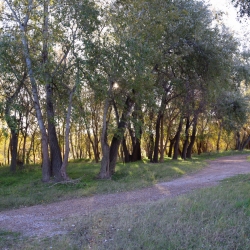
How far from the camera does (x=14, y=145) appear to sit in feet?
67.9

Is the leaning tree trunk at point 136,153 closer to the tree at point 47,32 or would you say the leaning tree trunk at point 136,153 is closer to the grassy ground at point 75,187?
the grassy ground at point 75,187

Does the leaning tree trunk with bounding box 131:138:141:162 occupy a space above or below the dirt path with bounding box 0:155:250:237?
above

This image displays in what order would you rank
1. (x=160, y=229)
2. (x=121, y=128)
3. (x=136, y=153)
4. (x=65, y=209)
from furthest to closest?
(x=136, y=153) < (x=121, y=128) < (x=65, y=209) < (x=160, y=229)

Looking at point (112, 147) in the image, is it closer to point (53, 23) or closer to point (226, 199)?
point (53, 23)

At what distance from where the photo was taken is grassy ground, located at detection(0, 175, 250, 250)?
592cm

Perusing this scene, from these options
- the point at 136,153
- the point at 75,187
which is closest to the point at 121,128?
the point at 75,187

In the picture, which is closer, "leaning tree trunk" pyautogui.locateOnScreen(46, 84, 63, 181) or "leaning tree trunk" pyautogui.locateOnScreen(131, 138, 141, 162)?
"leaning tree trunk" pyautogui.locateOnScreen(46, 84, 63, 181)

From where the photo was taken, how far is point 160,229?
6.60 metres

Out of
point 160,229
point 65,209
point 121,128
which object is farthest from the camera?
point 121,128

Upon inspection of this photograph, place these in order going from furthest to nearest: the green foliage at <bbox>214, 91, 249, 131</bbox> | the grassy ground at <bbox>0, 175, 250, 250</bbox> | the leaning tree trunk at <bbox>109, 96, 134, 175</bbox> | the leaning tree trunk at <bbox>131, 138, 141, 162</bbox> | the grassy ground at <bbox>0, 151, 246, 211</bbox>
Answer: the green foliage at <bbox>214, 91, 249, 131</bbox> → the leaning tree trunk at <bbox>131, 138, 141, 162</bbox> → the leaning tree trunk at <bbox>109, 96, 134, 175</bbox> → the grassy ground at <bbox>0, 151, 246, 211</bbox> → the grassy ground at <bbox>0, 175, 250, 250</bbox>

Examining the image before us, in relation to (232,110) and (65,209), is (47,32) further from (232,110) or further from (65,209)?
(232,110)

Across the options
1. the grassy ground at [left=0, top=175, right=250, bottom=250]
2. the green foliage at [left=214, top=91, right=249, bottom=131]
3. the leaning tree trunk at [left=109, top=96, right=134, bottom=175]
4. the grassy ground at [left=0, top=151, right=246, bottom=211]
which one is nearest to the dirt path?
the grassy ground at [left=0, top=175, right=250, bottom=250]

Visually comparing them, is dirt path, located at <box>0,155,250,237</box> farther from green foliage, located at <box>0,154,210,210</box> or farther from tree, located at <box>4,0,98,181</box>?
tree, located at <box>4,0,98,181</box>

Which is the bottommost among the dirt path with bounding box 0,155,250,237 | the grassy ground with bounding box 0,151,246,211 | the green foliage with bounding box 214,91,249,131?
the dirt path with bounding box 0,155,250,237
